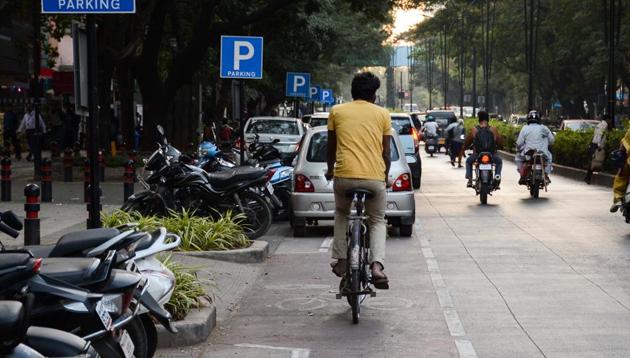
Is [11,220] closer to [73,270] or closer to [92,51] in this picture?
[73,270]

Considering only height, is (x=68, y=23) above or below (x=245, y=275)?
above

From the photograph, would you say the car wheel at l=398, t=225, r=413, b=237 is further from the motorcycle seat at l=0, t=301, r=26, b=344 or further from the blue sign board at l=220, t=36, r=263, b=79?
the motorcycle seat at l=0, t=301, r=26, b=344

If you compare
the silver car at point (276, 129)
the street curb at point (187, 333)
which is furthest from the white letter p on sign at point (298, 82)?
the street curb at point (187, 333)

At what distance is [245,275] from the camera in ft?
39.0

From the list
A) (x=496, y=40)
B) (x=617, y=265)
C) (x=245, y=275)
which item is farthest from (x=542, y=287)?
(x=496, y=40)

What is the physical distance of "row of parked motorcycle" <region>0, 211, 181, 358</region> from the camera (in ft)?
15.5

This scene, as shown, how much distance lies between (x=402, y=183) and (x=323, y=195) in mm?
1067

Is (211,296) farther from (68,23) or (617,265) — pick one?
(68,23)

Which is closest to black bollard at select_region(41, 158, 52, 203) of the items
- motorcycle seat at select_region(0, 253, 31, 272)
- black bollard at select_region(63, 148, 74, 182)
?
black bollard at select_region(63, 148, 74, 182)

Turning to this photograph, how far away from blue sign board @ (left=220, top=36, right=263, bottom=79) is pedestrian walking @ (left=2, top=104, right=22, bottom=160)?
1956cm

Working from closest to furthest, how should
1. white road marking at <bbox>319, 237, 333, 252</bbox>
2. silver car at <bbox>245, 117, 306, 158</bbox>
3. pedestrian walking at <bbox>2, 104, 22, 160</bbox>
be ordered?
white road marking at <bbox>319, 237, 333, 252</bbox>, silver car at <bbox>245, 117, 306, 158</bbox>, pedestrian walking at <bbox>2, 104, 22, 160</bbox>

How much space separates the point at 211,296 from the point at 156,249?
2940mm

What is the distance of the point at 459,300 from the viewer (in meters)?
10.1

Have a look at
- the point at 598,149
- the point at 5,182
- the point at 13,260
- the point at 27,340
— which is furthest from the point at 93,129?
the point at 598,149
